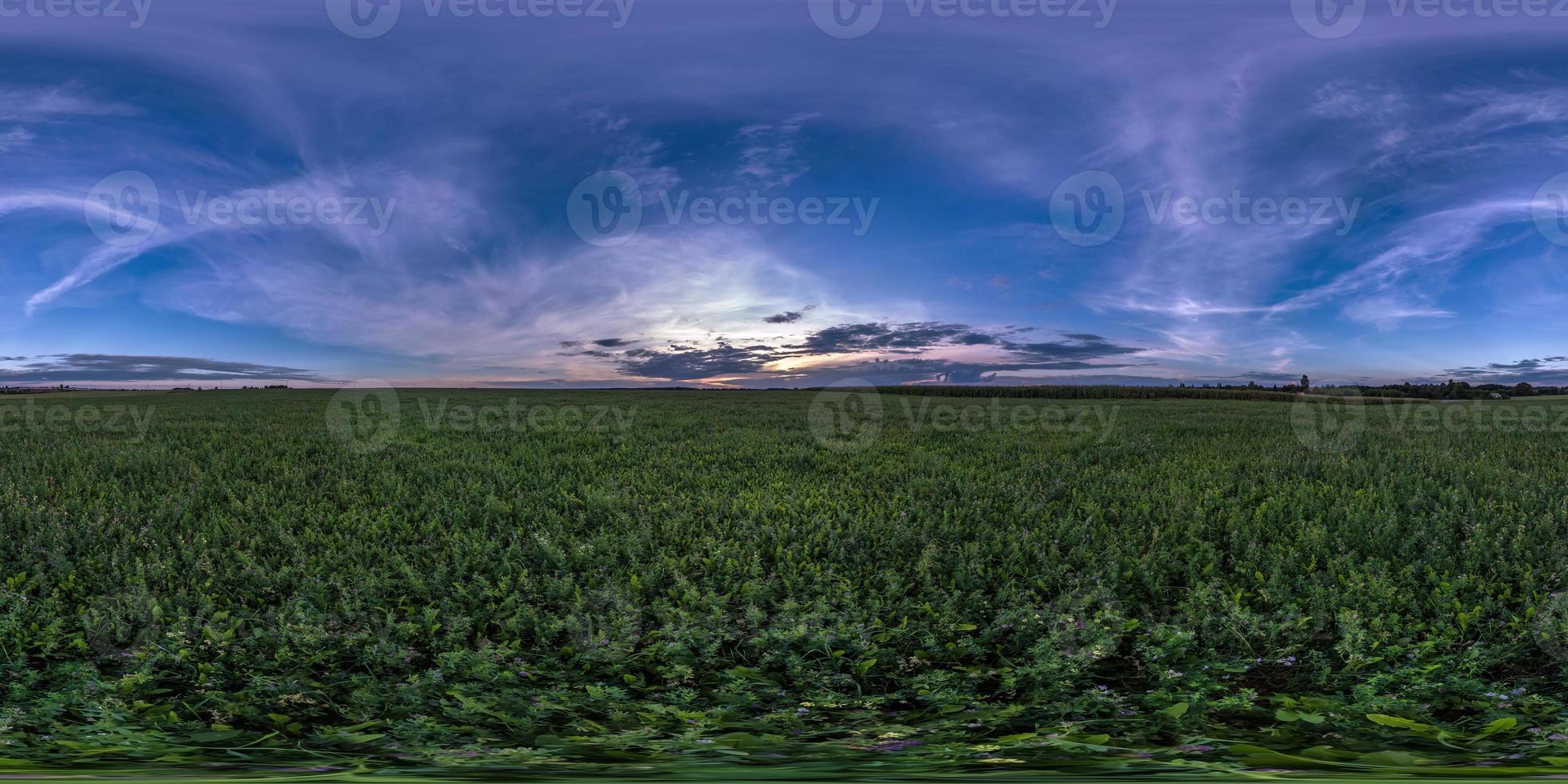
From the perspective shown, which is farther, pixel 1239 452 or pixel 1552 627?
pixel 1239 452

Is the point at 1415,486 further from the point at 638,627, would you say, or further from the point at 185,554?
the point at 185,554

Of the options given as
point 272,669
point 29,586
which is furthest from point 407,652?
point 29,586

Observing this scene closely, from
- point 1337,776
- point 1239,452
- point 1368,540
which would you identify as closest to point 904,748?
point 1337,776

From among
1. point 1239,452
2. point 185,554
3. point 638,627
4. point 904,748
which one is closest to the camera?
point 904,748

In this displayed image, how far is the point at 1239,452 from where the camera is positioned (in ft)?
36.3

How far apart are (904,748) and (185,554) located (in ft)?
22.7

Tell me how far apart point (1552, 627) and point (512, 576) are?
821 centimetres

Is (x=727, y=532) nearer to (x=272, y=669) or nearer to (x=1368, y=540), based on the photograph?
(x=272, y=669)

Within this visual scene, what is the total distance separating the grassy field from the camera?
141 inches

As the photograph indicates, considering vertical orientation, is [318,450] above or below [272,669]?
above

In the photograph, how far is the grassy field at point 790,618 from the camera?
11.8ft

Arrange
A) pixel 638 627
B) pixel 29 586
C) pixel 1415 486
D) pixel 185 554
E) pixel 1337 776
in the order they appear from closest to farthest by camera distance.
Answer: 1. pixel 1337 776
2. pixel 638 627
3. pixel 29 586
4. pixel 185 554
5. pixel 1415 486

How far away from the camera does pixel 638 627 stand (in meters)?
4.95

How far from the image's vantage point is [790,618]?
5.03 metres
